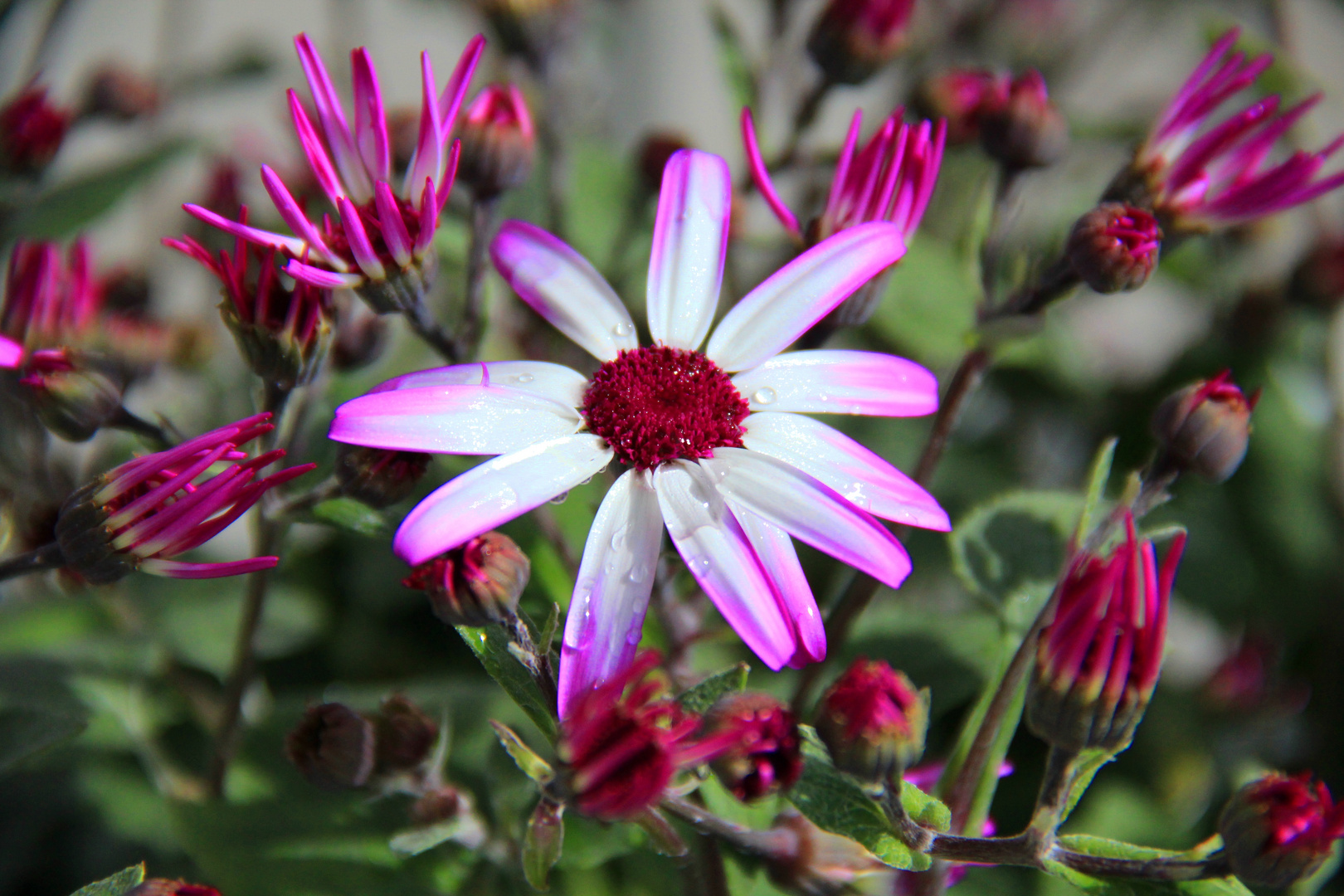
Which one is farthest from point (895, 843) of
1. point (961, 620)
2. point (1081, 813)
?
point (1081, 813)

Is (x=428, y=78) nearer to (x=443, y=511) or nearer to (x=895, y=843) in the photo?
(x=443, y=511)

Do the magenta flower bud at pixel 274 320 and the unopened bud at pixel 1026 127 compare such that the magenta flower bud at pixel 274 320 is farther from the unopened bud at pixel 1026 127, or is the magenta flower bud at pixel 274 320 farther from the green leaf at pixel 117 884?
the unopened bud at pixel 1026 127

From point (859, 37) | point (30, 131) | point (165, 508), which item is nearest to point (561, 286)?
point (165, 508)

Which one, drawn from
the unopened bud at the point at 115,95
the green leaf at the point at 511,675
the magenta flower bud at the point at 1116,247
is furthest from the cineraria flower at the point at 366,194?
the unopened bud at the point at 115,95

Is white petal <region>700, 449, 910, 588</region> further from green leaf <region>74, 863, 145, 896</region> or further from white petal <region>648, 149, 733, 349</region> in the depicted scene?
green leaf <region>74, 863, 145, 896</region>

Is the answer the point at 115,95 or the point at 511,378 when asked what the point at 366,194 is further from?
the point at 115,95

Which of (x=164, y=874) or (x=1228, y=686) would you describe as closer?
(x=164, y=874)
